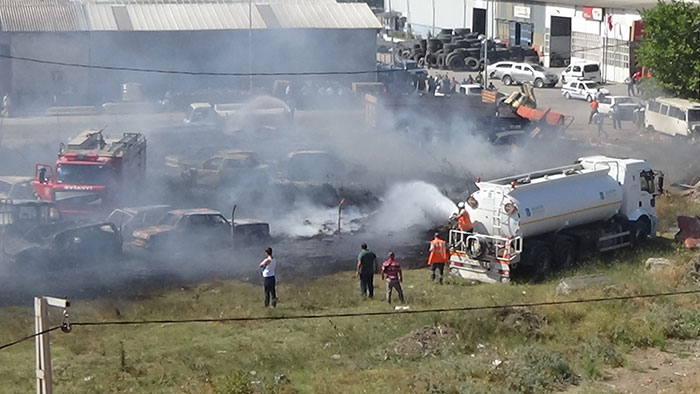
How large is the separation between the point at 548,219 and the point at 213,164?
12.2 meters

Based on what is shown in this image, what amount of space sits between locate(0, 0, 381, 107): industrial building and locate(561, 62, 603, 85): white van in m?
9.90

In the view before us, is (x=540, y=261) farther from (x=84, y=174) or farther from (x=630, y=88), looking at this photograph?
(x=630, y=88)

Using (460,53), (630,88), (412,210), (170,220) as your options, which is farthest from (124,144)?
(460,53)

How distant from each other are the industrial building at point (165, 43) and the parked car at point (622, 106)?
1223cm

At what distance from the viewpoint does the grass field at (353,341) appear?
619 inches

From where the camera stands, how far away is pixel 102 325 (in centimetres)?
1875

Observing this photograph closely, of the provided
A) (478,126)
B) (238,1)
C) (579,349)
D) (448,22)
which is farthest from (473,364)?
(448,22)

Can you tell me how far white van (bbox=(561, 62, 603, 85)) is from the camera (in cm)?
5462

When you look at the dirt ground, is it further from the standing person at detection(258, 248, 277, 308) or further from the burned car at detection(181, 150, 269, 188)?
the burned car at detection(181, 150, 269, 188)

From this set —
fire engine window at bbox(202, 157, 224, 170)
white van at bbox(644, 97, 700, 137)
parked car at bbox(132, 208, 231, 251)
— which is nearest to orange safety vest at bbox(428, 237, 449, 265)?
parked car at bbox(132, 208, 231, 251)

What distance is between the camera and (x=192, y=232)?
975 inches

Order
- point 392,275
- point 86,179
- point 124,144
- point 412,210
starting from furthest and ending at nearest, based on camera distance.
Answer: point 124,144 → point 412,210 → point 86,179 → point 392,275

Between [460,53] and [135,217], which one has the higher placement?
[460,53]

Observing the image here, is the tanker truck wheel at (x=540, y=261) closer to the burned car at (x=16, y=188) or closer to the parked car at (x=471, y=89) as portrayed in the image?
the burned car at (x=16, y=188)
